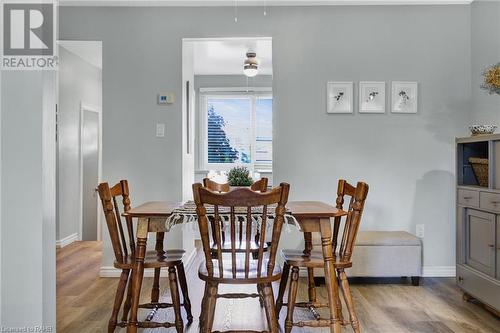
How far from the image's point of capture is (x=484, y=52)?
3.98 meters

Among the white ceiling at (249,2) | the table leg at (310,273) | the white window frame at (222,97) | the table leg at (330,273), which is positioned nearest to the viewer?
the table leg at (330,273)

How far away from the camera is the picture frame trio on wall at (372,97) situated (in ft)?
13.9

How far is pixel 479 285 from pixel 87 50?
474 centimetres

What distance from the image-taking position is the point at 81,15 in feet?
14.0

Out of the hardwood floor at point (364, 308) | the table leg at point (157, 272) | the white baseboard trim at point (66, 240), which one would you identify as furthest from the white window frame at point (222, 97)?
the table leg at point (157, 272)

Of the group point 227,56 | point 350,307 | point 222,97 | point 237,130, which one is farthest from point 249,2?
point 237,130

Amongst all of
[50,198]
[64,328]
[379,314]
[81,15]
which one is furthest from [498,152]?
[81,15]

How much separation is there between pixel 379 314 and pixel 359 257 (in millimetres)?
812

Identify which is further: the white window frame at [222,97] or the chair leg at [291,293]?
the white window frame at [222,97]

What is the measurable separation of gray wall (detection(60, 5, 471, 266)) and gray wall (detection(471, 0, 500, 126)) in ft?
0.32

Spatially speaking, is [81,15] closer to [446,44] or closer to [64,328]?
[64,328]

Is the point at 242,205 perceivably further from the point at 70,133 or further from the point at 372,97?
the point at 70,133

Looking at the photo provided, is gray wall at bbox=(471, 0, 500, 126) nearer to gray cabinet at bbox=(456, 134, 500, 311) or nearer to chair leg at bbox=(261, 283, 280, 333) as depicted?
gray cabinet at bbox=(456, 134, 500, 311)

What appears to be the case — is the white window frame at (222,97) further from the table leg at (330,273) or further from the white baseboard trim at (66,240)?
the table leg at (330,273)
